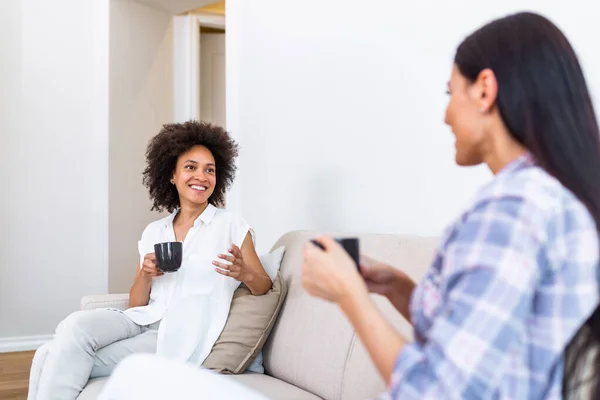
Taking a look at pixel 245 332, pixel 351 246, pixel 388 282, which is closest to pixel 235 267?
pixel 245 332

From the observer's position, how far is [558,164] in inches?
34.4

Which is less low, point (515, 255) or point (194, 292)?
point (515, 255)

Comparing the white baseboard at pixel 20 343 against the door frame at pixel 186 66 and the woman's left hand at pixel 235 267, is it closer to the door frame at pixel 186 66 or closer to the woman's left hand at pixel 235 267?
the door frame at pixel 186 66

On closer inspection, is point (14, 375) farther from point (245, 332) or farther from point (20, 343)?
point (245, 332)

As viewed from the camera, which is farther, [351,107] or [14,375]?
[14,375]

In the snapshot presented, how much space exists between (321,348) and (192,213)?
872 millimetres

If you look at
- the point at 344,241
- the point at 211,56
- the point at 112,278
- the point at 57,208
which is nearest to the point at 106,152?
the point at 57,208

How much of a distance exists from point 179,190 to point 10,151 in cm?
221

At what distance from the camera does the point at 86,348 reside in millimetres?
2100

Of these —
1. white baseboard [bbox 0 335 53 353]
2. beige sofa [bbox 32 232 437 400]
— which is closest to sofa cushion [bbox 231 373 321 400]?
beige sofa [bbox 32 232 437 400]

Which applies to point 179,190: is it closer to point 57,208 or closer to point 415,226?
point 415,226

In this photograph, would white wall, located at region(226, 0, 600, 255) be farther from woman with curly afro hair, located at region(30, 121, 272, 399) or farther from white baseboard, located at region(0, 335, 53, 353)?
white baseboard, located at region(0, 335, 53, 353)

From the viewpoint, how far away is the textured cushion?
84.1 inches

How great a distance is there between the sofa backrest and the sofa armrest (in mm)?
602
